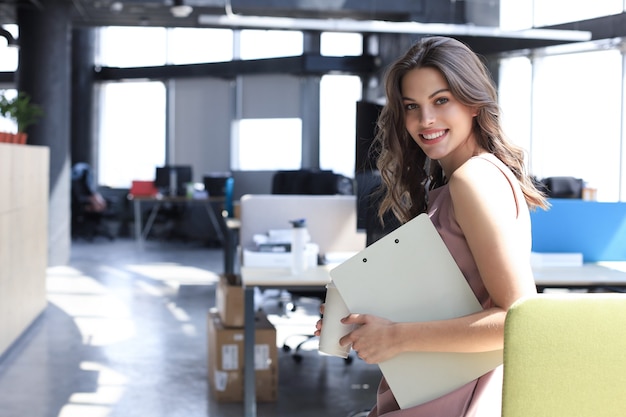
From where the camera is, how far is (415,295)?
1.34 m

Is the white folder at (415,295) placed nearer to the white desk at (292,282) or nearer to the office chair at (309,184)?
the white desk at (292,282)

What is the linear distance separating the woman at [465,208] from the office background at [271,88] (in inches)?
248

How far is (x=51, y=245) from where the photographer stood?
998 cm

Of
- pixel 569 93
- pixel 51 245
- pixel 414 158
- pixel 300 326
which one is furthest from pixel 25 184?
pixel 569 93

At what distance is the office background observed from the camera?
10070 millimetres

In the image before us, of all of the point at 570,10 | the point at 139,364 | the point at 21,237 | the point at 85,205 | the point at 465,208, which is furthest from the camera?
the point at 85,205

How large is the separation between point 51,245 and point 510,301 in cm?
942

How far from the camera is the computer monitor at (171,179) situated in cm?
1324

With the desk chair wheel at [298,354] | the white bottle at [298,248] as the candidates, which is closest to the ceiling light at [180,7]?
the desk chair wheel at [298,354]

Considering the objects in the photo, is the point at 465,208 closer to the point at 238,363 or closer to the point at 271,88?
the point at 238,363

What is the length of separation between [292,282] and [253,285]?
174 millimetres

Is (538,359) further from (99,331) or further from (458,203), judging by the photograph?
(99,331)

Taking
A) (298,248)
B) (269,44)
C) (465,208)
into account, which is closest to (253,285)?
(298,248)

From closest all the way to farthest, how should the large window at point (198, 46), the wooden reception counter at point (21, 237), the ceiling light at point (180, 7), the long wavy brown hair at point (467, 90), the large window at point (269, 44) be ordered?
1. the long wavy brown hair at point (467, 90)
2. the wooden reception counter at point (21, 237)
3. the ceiling light at point (180, 7)
4. the large window at point (269, 44)
5. the large window at point (198, 46)
